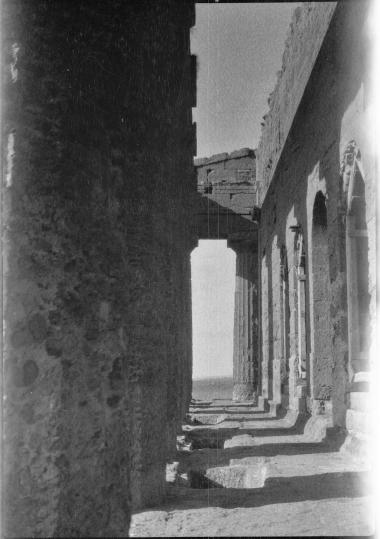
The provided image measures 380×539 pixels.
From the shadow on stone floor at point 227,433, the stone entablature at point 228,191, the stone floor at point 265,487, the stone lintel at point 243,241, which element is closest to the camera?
the stone floor at point 265,487

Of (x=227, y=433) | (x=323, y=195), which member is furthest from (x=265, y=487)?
(x=323, y=195)

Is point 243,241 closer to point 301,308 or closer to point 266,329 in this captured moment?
point 266,329

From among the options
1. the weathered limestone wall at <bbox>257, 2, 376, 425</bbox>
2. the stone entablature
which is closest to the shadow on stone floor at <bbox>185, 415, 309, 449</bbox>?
the weathered limestone wall at <bbox>257, 2, 376, 425</bbox>

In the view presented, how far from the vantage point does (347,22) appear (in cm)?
832

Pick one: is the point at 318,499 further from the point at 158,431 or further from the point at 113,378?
the point at 113,378

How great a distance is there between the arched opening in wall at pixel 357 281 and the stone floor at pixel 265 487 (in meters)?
1.08

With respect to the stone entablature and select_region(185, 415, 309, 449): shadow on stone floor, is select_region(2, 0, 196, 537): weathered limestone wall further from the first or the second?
the stone entablature

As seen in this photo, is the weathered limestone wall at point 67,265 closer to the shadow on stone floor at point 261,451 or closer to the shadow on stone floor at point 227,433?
the shadow on stone floor at point 261,451

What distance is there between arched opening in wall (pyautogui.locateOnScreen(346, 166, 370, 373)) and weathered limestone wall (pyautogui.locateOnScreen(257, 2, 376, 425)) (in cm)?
12

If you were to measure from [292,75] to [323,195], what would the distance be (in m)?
2.98

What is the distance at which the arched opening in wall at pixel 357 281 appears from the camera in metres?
8.42

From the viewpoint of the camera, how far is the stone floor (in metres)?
4.61

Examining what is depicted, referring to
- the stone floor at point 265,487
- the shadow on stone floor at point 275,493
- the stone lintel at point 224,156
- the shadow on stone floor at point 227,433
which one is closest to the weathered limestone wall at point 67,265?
the stone floor at point 265,487

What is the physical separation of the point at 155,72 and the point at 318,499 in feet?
10.8
